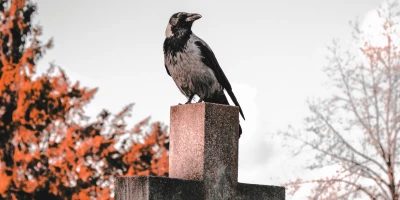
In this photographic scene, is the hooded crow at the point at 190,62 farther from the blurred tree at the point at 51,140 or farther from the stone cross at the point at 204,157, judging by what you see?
the blurred tree at the point at 51,140

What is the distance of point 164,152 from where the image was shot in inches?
760

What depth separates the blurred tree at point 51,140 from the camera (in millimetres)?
16828

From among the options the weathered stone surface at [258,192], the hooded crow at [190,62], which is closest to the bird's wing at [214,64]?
the hooded crow at [190,62]

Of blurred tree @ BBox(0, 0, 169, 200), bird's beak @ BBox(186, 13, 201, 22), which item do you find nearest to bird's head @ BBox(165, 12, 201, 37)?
bird's beak @ BBox(186, 13, 201, 22)

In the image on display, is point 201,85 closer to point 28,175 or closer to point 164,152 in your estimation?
point 28,175

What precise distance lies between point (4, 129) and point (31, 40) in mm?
2871

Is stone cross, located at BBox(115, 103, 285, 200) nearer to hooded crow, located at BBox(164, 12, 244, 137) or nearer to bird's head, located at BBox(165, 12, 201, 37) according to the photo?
hooded crow, located at BBox(164, 12, 244, 137)

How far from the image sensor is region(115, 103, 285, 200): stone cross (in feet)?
17.5

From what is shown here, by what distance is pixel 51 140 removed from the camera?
17312 millimetres

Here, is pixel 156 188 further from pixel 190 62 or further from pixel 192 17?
pixel 192 17

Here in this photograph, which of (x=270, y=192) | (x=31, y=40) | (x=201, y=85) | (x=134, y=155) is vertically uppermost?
(x=31, y=40)

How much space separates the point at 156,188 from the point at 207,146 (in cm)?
63

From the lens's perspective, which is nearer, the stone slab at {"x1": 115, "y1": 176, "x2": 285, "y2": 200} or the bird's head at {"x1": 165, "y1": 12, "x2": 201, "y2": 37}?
the stone slab at {"x1": 115, "y1": 176, "x2": 285, "y2": 200}

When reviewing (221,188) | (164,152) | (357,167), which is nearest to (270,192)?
(221,188)
